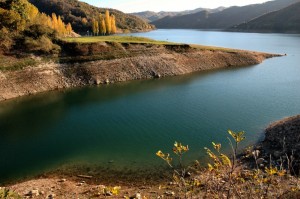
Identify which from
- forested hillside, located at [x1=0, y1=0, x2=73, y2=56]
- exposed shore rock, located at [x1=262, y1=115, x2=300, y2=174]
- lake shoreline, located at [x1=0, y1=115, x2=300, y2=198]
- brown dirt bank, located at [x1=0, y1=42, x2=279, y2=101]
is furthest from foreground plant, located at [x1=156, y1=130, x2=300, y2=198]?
forested hillside, located at [x1=0, y1=0, x2=73, y2=56]

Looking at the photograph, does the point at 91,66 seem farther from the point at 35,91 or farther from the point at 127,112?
the point at 127,112

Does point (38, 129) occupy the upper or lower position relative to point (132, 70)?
lower

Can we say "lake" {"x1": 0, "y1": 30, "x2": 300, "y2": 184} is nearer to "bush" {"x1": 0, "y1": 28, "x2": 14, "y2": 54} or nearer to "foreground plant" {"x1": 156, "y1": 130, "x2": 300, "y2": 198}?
"bush" {"x1": 0, "y1": 28, "x2": 14, "y2": 54}

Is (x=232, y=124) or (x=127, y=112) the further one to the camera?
(x=127, y=112)

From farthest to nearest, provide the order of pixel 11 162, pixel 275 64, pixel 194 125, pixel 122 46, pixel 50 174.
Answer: pixel 275 64
pixel 122 46
pixel 194 125
pixel 11 162
pixel 50 174

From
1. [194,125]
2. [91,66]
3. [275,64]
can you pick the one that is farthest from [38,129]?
[275,64]

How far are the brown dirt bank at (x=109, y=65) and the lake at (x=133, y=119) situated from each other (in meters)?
3.05

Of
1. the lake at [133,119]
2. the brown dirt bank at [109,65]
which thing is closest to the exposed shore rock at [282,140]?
the lake at [133,119]

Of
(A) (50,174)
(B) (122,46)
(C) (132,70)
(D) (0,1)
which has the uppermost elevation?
(D) (0,1)

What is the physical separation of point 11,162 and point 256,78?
49807 millimetres

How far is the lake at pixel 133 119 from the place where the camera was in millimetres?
26453

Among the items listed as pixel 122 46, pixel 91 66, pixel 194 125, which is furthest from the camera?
pixel 122 46

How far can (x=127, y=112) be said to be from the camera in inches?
1565

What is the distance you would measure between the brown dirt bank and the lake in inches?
120
